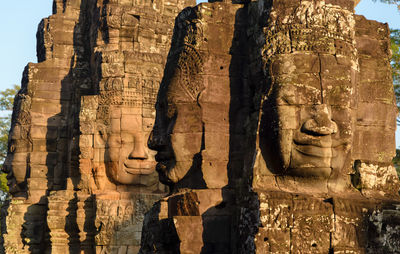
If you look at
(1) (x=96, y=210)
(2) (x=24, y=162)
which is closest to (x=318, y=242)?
(1) (x=96, y=210)

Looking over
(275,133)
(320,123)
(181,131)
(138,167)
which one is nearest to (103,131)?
(138,167)

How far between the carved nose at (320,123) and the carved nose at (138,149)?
350 inches

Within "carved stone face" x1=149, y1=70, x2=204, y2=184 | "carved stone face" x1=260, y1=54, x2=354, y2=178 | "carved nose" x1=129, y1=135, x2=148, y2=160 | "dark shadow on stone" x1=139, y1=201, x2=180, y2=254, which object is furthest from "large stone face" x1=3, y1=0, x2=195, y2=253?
"carved stone face" x1=260, y1=54, x2=354, y2=178

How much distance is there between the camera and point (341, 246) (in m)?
8.05

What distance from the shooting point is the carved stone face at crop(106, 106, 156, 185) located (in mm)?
17000

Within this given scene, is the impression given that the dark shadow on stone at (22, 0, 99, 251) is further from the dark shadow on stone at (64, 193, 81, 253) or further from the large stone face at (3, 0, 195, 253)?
the dark shadow on stone at (64, 193, 81, 253)

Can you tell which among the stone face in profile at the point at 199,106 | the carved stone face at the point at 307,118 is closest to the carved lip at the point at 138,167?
the stone face in profile at the point at 199,106

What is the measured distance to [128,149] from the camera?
17078 mm

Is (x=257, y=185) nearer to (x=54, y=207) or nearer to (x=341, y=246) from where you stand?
(x=341, y=246)

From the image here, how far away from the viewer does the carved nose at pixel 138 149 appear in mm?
16906

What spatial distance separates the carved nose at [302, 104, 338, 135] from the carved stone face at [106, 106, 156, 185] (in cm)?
893

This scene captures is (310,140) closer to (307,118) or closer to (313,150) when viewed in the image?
(313,150)

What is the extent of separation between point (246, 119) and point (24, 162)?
12.4m

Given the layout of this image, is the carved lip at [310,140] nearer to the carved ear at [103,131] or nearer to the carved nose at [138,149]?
the carved nose at [138,149]
